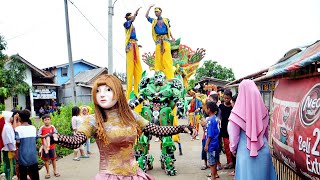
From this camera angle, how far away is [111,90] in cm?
319

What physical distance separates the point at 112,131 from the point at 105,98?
1.08ft

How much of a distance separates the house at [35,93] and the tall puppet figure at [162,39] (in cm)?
1519

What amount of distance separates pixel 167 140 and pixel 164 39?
3.82 meters

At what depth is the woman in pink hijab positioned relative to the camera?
374 centimetres

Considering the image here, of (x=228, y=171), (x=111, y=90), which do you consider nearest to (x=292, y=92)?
(x=111, y=90)

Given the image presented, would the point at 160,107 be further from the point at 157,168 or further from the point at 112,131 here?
the point at 112,131

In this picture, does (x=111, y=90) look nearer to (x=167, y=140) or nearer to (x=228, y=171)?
(x=167, y=140)

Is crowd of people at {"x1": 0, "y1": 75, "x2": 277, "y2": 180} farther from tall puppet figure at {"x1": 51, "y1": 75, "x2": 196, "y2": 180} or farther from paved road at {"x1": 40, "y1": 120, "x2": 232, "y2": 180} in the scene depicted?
paved road at {"x1": 40, "y1": 120, "x2": 232, "y2": 180}

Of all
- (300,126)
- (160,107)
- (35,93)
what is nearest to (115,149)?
(300,126)

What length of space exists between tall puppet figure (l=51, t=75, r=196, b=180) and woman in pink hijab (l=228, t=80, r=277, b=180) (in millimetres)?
866

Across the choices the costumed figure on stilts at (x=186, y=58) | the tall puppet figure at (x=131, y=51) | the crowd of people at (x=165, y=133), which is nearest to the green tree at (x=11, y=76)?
the costumed figure on stilts at (x=186, y=58)

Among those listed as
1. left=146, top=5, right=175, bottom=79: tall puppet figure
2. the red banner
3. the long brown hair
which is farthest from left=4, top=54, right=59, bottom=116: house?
the red banner

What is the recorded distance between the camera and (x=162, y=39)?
9.51m

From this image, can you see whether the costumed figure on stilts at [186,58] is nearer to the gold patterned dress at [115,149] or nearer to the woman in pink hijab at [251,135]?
the woman in pink hijab at [251,135]
